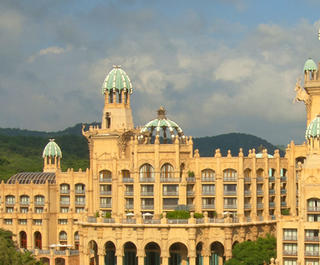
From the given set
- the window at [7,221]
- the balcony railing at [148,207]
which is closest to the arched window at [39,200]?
the window at [7,221]

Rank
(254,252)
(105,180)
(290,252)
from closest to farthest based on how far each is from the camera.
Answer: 1. (290,252)
2. (254,252)
3. (105,180)

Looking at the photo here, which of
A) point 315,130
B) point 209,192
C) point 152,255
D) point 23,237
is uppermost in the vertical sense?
point 315,130

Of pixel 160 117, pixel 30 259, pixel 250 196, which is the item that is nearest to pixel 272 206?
pixel 250 196

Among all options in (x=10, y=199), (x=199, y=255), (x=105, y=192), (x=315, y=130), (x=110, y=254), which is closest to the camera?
(x=315, y=130)

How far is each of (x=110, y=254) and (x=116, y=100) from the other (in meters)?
35.1

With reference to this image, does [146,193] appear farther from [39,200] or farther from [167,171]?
[39,200]

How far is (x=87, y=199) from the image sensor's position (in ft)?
591

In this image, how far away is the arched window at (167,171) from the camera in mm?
166250

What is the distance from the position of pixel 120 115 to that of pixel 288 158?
36.4 meters

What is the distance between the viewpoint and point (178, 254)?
522 feet

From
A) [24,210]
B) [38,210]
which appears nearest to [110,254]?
[38,210]

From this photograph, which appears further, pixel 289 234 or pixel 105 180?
pixel 105 180

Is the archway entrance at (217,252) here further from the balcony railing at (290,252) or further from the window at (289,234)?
the window at (289,234)

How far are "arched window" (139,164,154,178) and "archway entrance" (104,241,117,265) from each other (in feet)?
47.8
